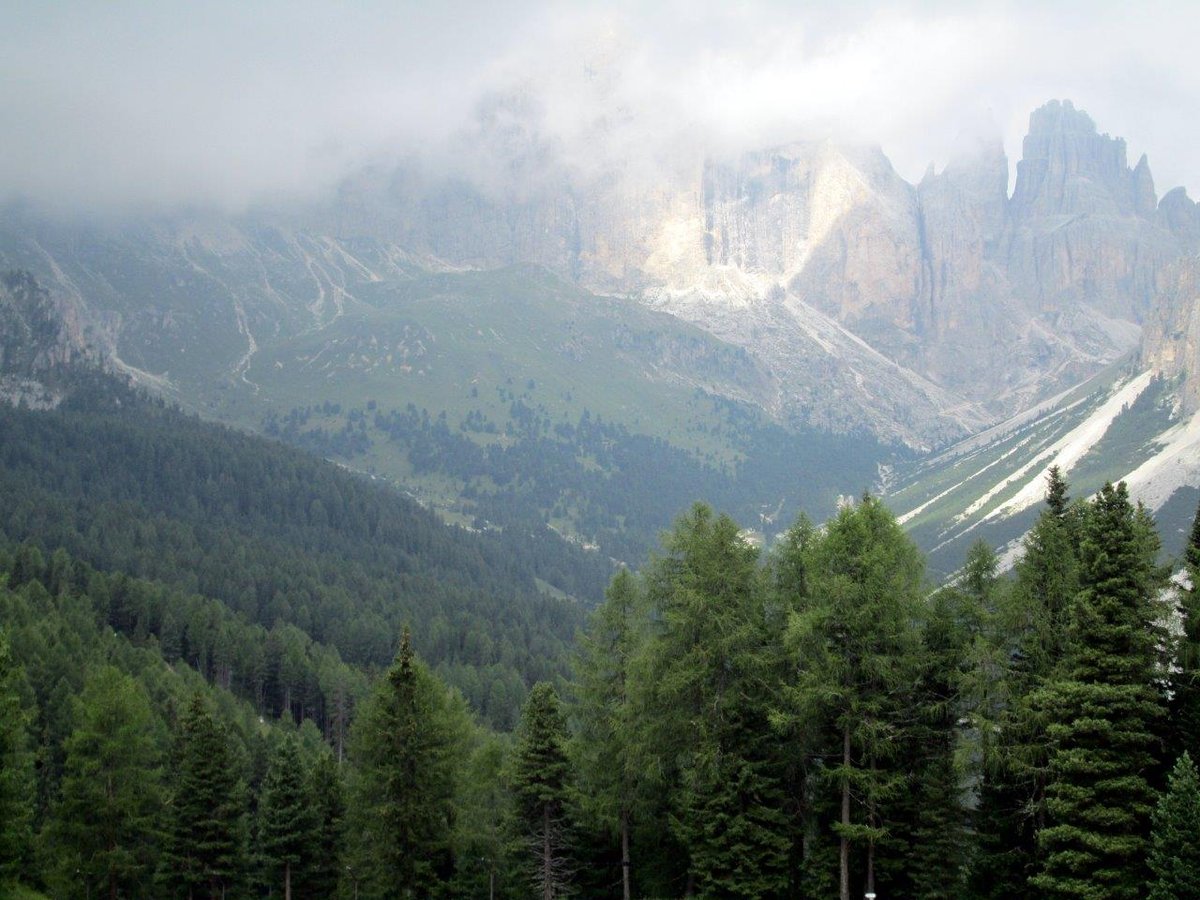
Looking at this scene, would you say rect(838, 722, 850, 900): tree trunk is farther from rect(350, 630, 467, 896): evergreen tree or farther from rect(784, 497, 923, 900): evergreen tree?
rect(350, 630, 467, 896): evergreen tree

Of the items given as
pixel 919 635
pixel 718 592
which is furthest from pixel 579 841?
pixel 919 635

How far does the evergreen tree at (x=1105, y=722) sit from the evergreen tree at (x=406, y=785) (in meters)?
26.6

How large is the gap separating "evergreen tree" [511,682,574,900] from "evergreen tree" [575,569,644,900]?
125 centimetres

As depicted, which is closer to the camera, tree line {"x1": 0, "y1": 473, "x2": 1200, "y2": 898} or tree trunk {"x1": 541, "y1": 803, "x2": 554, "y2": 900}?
tree line {"x1": 0, "y1": 473, "x2": 1200, "y2": 898}

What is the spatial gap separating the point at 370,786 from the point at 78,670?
49424mm

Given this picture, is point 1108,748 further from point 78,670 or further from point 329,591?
point 329,591

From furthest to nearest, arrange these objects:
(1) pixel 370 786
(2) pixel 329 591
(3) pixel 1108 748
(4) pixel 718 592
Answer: (2) pixel 329 591, (1) pixel 370 786, (4) pixel 718 592, (3) pixel 1108 748

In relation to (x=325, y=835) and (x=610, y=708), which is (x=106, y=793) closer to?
(x=325, y=835)

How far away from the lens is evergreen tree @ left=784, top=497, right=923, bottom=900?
35562 mm

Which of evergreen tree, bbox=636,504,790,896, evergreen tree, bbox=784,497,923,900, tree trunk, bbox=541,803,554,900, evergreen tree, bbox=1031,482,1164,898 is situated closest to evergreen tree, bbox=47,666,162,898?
tree trunk, bbox=541,803,554,900

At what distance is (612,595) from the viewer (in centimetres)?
4441

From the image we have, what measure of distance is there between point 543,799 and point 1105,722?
77.2ft

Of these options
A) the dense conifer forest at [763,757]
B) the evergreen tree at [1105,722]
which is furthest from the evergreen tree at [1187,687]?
the evergreen tree at [1105,722]

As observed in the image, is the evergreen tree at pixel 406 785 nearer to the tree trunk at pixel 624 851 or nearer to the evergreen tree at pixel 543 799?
the evergreen tree at pixel 543 799
